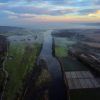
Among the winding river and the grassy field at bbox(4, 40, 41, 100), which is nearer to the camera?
the winding river

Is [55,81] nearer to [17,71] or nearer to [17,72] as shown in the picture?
[17,72]

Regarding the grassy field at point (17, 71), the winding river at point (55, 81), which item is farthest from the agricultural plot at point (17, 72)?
the winding river at point (55, 81)

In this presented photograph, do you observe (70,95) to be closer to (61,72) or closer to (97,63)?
(61,72)

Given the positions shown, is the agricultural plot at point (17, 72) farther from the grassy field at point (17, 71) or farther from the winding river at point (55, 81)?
the winding river at point (55, 81)

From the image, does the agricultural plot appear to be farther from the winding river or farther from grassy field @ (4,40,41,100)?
the winding river

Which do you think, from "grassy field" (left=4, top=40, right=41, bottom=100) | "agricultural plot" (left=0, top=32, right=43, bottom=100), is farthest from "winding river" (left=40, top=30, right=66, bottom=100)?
"grassy field" (left=4, top=40, right=41, bottom=100)

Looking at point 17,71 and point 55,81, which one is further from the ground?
point 17,71

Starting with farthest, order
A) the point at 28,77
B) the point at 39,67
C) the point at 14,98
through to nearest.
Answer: the point at 39,67 < the point at 28,77 < the point at 14,98

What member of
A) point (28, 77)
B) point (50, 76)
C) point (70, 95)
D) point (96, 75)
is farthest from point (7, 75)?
point (96, 75)

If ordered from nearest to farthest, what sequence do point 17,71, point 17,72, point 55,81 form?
point 55,81 → point 17,72 → point 17,71

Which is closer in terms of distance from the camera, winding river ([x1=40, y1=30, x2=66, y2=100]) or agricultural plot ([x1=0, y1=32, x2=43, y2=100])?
winding river ([x1=40, y1=30, x2=66, y2=100])

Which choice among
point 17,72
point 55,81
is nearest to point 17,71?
point 17,72
